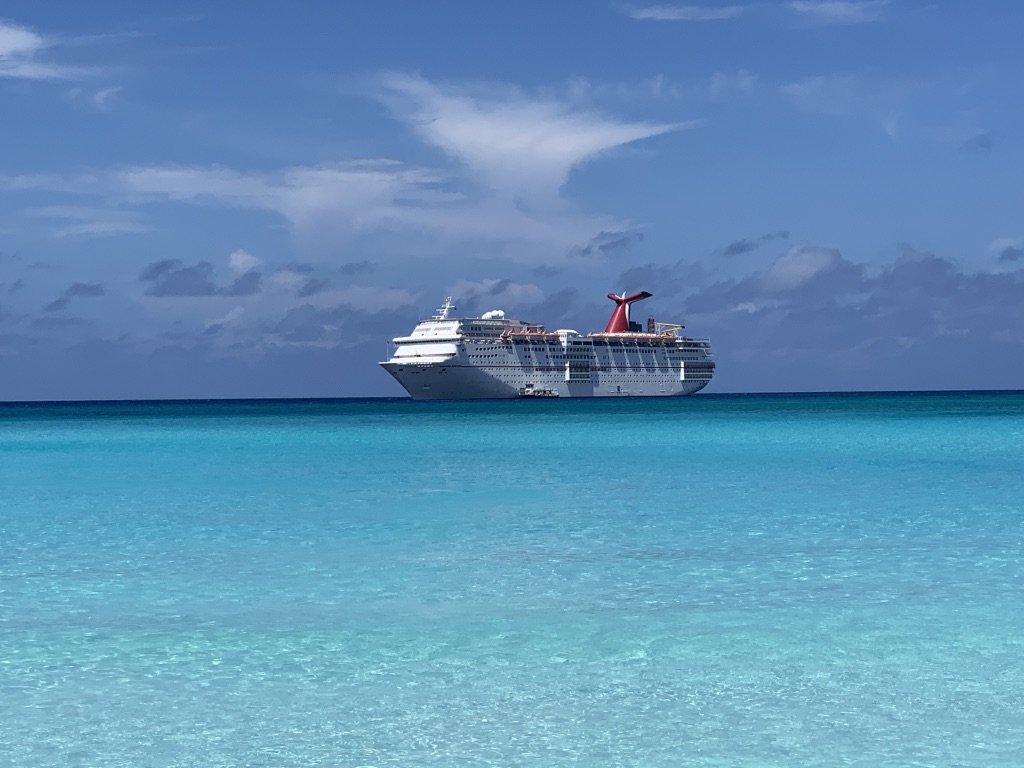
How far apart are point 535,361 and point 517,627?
300 feet

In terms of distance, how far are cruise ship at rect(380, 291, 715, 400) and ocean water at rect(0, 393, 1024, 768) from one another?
7416cm

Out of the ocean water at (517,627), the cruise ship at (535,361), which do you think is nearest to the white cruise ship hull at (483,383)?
the cruise ship at (535,361)

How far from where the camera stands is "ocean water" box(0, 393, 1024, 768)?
19.5 ft

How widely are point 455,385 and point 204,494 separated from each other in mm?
75242

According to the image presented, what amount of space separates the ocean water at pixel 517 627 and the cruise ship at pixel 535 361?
74.2m

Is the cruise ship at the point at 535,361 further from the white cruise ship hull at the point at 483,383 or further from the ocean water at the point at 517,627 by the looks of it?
the ocean water at the point at 517,627

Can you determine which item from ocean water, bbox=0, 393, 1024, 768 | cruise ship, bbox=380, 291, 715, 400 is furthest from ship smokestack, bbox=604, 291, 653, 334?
ocean water, bbox=0, 393, 1024, 768

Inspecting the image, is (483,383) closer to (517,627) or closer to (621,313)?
(621,313)

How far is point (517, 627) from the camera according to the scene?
8.49 metres

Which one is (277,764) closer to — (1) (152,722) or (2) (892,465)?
(1) (152,722)

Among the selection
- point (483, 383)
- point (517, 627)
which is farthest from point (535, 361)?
point (517, 627)

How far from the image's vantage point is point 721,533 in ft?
44.8

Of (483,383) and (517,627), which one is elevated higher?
(483,383)

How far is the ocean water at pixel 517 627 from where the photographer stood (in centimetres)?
594
